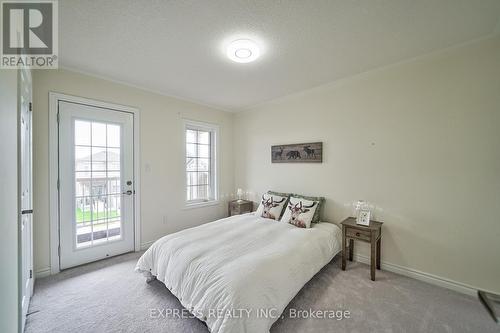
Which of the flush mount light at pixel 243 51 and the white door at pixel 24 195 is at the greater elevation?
the flush mount light at pixel 243 51

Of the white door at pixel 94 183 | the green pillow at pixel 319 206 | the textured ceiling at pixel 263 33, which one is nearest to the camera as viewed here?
the textured ceiling at pixel 263 33

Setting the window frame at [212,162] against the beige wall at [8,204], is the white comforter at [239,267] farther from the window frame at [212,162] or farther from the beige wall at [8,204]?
the window frame at [212,162]

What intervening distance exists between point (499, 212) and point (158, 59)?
383 centimetres

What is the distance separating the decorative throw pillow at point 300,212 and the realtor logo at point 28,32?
2.92 meters

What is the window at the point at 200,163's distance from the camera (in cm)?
386

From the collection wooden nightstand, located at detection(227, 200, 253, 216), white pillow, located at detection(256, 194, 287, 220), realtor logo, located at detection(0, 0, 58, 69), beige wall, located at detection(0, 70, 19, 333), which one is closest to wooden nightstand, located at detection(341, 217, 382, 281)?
white pillow, located at detection(256, 194, 287, 220)

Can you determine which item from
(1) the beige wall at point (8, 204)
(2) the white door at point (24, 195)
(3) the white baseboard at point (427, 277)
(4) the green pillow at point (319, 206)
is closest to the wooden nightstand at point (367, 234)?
(3) the white baseboard at point (427, 277)

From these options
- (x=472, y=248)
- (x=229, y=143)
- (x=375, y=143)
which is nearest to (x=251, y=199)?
(x=229, y=143)

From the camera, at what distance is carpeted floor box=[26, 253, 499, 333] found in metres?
1.65

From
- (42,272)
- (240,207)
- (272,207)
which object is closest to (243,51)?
(272,207)

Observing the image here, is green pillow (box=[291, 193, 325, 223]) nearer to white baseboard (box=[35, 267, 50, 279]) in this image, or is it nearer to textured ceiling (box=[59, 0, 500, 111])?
textured ceiling (box=[59, 0, 500, 111])

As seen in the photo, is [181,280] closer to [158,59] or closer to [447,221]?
[158,59]

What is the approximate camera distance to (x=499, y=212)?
1.90m

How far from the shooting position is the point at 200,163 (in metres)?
4.05
